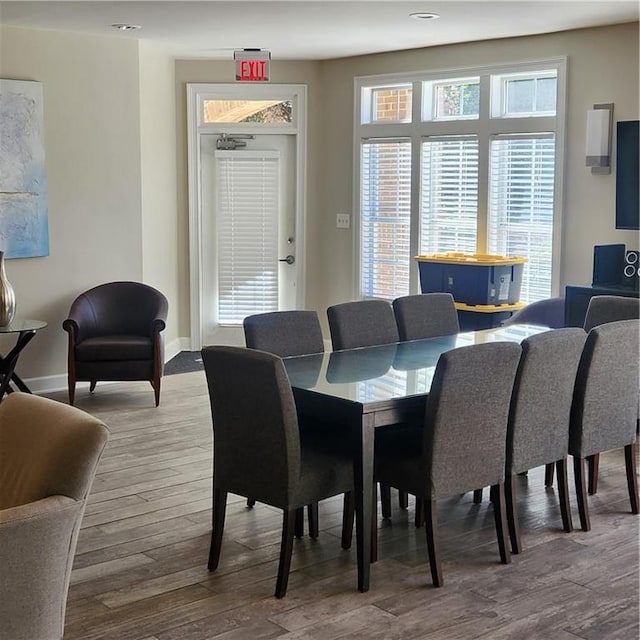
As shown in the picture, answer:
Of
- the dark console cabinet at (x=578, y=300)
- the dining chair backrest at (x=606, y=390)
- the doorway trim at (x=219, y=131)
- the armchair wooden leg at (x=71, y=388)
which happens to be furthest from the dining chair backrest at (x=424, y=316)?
the doorway trim at (x=219, y=131)

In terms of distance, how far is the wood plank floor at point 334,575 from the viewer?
3.37 metres

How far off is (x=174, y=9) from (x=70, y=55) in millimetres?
1316

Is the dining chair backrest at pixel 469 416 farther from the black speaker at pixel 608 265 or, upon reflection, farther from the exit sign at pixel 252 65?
the exit sign at pixel 252 65

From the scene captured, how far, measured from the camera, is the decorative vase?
6.28 meters

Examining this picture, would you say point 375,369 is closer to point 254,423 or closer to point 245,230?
point 254,423

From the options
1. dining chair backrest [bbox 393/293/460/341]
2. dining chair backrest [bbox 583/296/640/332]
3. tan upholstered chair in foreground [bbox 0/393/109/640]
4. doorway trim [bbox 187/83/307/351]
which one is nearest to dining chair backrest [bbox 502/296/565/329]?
dining chair backrest [bbox 583/296/640/332]

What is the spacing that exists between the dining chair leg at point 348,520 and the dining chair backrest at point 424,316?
1.39 meters

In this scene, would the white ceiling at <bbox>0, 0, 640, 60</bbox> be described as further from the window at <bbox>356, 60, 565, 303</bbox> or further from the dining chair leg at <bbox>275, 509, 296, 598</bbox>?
the dining chair leg at <bbox>275, 509, 296, 598</bbox>

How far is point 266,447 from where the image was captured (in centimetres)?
357

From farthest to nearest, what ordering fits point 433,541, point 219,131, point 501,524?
point 219,131 < point 501,524 < point 433,541

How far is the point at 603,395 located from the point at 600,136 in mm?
2753

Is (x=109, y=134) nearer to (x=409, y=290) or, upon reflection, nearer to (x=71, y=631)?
(x=409, y=290)

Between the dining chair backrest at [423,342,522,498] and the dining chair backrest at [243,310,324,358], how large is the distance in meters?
1.09

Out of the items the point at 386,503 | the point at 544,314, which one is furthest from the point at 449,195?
the point at 386,503
